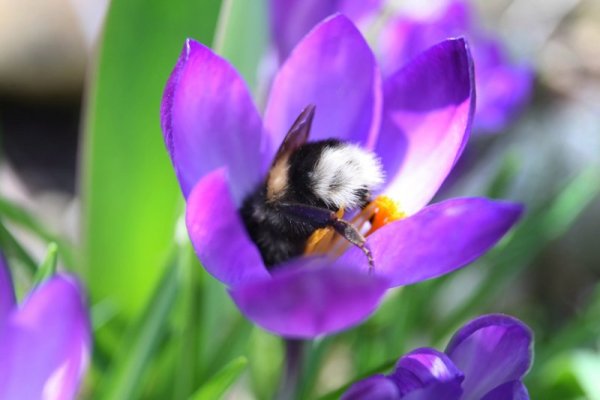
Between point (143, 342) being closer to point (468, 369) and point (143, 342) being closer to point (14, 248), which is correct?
point (14, 248)

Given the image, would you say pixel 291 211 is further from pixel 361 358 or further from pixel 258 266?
pixel 361 358

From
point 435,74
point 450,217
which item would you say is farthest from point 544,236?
point 450,217

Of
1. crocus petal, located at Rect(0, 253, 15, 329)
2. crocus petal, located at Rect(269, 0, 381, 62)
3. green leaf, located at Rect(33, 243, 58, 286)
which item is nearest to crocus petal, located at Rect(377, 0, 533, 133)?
crocus petal, located at Rect(269, 0, 381, 62)

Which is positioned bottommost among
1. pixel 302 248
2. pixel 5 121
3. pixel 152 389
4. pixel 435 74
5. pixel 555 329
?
pixel 555 329

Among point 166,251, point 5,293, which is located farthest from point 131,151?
point 5,293

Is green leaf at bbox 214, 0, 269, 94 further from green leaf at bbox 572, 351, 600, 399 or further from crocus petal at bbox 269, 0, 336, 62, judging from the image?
green leaf at bbox 572, 351, 600, 399

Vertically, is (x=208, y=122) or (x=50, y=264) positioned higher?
(x=208, y=122)

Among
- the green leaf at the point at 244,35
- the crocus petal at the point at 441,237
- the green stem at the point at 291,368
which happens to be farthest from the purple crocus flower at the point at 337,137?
the green leaf at the point at 244,35
